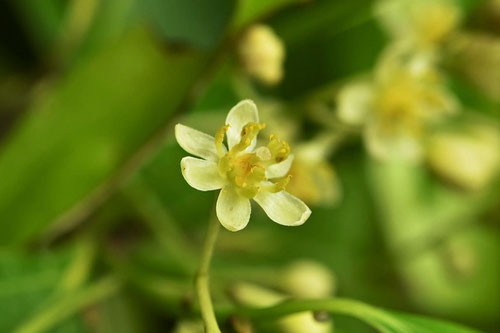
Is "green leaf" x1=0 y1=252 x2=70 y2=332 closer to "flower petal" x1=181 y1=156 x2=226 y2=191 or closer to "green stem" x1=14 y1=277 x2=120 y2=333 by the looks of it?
"green stem" x1=14 y1=277 x2=120 y2=333

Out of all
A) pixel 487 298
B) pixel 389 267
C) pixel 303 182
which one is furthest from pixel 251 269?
pixel 487 298

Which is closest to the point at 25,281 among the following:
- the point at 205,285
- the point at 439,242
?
the point at 205,285

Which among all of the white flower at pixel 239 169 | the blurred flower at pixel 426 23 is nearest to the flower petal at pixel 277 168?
the white flower at pixel 239 169

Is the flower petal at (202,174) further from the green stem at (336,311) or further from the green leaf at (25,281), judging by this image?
the green leaf at (25,281)

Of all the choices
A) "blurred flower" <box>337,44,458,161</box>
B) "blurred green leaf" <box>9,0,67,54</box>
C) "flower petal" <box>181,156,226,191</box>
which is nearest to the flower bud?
"blurred flower" <box>337,44,458,161</box>

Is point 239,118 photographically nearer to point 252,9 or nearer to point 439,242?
point 252,9

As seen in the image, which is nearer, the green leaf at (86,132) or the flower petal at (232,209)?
the flower petal at (232,209)
